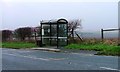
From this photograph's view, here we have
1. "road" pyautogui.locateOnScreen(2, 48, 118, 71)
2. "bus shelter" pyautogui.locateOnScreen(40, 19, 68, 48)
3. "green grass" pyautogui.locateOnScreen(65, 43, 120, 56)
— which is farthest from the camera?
"bus shelter" pyautogui.locateOnScreen(40, 19, 68, 48)

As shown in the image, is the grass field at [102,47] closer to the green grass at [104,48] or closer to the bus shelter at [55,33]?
the green grass at [104,48]

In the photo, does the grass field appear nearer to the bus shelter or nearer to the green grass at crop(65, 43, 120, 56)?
the green grass at crop(65, 43, 120, 56)

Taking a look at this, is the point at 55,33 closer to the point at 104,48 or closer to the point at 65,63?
the point at 104,48

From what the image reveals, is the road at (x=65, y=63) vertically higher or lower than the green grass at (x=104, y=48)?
lower

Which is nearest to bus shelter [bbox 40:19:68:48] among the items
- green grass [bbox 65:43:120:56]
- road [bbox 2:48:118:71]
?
green grass [bbox 65:43:120:56]

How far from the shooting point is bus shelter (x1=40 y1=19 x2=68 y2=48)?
30500 mm

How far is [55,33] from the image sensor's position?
31.4 m

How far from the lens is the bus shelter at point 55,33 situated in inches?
1201

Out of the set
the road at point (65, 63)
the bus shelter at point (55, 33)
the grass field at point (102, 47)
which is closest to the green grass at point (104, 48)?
the grass field at point (102, 47)

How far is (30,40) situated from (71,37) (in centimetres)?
736

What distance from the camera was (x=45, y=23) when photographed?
32.4 m

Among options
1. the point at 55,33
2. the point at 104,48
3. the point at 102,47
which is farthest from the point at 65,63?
the point at 55,33

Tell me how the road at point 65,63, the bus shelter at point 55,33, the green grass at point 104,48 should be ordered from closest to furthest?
the road at point 65,63, the green grass at point 104,48, the bus shelter at point 55,33

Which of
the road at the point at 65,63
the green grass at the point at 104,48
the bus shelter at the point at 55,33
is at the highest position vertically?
the bus shelter at the point at 55,33
